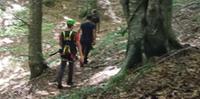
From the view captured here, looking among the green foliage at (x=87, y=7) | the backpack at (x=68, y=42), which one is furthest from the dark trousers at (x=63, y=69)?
the green foliage at (x=87, y=7)

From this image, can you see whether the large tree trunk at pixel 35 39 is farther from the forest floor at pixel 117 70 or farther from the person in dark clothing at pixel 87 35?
the person in dark clothing at pixel 87 35

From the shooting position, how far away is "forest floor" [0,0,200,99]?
7321mm

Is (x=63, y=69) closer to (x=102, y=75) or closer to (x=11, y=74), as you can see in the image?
(x=102, y=75)

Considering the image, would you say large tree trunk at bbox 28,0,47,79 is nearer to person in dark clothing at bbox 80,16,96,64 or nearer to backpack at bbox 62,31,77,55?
person in dark clothing at bbox 80,16,96,64

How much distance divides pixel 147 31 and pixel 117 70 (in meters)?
2.01

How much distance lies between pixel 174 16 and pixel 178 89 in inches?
428

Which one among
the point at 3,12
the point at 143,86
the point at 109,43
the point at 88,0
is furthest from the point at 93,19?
the point at 88,0

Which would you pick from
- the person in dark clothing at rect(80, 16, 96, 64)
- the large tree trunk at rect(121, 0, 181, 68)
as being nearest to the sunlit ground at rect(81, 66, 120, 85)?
the large tree trunk at rect(121, 0, 181, 68)

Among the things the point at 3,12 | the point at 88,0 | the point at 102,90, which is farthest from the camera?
the point at 88,0

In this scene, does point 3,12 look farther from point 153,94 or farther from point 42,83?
point 153,94

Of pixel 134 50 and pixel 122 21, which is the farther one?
pixel 122 21

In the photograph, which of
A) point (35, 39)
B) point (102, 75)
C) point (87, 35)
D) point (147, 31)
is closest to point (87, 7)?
point (87, 35)

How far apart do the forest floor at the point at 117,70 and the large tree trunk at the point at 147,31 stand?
0.42 meters

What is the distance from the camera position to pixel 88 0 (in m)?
24.3
